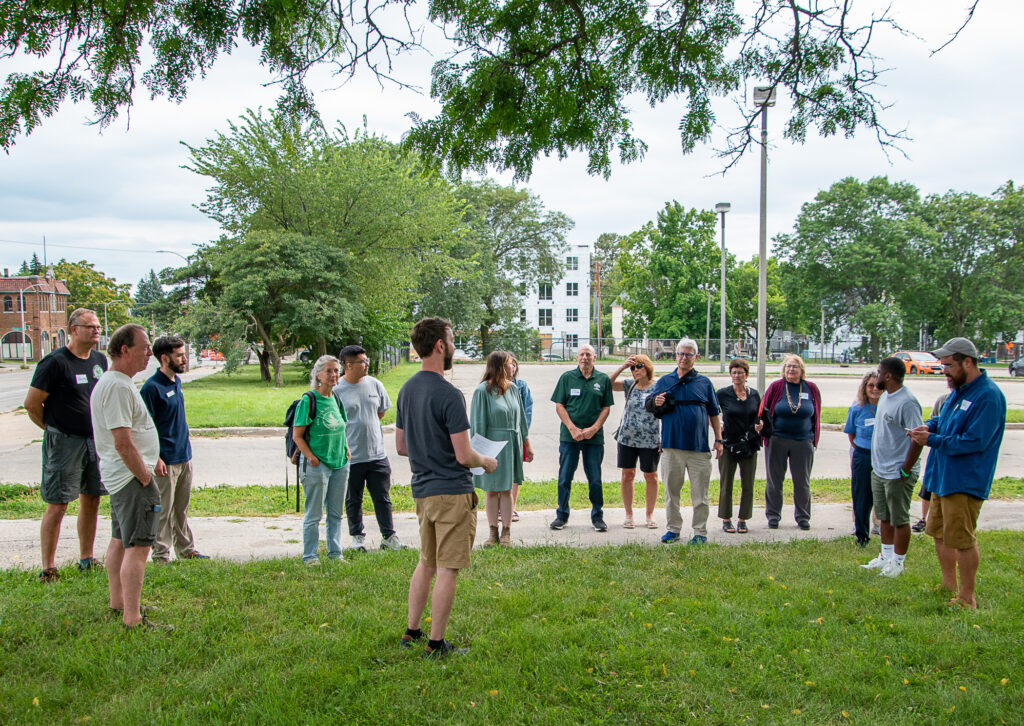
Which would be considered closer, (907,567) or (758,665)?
(758,665)

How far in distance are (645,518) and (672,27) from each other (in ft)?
16.7

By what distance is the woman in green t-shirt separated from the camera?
18.8 ft

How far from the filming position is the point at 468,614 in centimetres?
451

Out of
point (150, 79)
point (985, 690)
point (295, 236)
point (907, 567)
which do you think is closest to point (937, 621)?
point (985, 690)

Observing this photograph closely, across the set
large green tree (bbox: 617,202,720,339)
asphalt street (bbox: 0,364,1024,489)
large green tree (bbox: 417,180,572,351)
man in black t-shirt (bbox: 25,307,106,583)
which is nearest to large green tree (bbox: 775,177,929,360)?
large green tree (bbox: 617,202,720,339)

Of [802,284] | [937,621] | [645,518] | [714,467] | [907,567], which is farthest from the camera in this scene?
[802,284]

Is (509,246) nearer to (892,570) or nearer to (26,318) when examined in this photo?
(26,318)

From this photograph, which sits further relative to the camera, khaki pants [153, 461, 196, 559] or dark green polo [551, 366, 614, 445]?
dark green polo [551, 366, 614, 445]

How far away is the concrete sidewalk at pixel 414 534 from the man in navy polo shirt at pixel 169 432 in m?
0.56

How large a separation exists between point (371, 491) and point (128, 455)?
2.66 metres

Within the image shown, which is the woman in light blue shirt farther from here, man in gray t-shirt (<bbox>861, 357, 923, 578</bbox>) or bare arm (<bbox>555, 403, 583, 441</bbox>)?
bare arm (<bbox>555, 403, 583, 441</bbox>)

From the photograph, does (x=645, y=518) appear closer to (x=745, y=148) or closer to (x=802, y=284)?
(x=745, y=148)

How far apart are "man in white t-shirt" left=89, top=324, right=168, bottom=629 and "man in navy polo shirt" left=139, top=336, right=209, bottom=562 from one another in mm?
1389

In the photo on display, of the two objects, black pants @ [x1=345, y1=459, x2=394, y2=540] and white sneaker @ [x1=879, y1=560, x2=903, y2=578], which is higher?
black pants @ [x1=345, y1=459, x2=394, y2=540]
